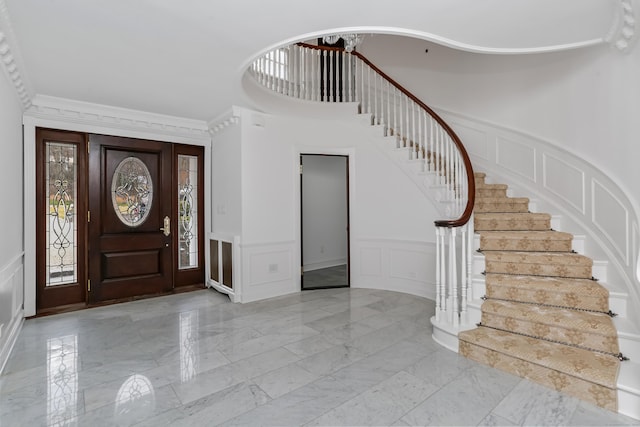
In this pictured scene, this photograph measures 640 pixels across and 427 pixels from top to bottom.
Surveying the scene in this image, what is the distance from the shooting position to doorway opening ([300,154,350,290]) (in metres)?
6.50

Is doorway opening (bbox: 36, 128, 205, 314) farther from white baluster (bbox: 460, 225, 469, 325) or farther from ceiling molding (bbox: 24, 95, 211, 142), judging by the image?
white baluster (bbox: 460, 225, 469, 325)

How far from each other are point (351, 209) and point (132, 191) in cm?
313

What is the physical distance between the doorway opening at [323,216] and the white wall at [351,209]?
1220 mm

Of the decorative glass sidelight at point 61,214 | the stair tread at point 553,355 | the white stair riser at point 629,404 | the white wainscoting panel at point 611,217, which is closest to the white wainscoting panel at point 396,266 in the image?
the stair tread at point 553,355

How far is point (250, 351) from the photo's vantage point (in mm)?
Answer: 2803

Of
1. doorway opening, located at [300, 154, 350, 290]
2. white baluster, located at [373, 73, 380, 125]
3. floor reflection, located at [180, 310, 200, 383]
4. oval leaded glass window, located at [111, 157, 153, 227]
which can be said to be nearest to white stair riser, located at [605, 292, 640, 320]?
floor reflection, located at [180, 310, 200, 383]

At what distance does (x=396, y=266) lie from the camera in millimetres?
4805

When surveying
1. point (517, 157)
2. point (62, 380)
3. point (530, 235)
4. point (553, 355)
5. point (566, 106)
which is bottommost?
point (62, 380)

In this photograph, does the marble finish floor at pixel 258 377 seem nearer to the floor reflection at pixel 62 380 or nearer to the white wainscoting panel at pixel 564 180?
the floor reflection at pixel 62 380

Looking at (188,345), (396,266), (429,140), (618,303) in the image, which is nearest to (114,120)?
(188,345)

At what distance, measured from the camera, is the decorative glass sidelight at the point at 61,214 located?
3.85 meters

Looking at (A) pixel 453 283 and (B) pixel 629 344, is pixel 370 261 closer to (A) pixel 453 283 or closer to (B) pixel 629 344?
(A) pixel 453 283

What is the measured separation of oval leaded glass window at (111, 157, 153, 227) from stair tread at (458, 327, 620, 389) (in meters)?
4.18

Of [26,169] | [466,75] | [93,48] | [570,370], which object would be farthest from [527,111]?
[26,169]
